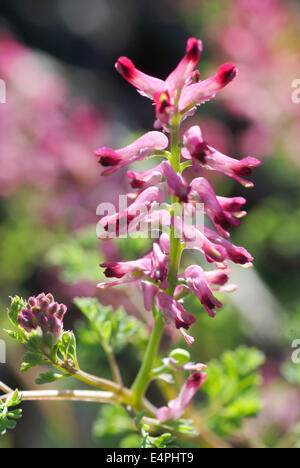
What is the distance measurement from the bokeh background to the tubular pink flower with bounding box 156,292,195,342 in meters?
1.50

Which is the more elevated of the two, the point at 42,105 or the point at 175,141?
the point at 42,105

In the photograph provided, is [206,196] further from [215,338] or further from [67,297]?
[67,297]

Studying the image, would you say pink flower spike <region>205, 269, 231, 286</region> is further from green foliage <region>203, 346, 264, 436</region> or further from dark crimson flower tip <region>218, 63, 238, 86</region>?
green foliage <region>203, 346, 264, 436</region>

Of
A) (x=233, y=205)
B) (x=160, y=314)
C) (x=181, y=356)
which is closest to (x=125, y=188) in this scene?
(x=181, y=356)

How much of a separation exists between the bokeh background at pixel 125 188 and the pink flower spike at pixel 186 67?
6.00 ft

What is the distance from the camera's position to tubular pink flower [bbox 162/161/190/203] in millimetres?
1724

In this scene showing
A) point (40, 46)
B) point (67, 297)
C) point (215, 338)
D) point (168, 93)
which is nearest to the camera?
point (168, 93)

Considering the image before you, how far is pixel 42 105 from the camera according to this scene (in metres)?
5.79

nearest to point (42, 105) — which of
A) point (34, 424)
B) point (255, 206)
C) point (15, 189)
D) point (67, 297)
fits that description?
point (15, 189)

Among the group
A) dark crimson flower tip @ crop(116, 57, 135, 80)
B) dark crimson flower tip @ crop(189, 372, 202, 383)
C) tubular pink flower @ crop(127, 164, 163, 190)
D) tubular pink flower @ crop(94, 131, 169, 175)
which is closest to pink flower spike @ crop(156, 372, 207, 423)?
dark crimson flower tip @ crop(189, 372, 202, 383)

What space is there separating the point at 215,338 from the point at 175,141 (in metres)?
2.84

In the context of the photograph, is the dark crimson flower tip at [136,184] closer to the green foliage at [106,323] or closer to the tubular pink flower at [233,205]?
the tubular pink flower at [233,205]

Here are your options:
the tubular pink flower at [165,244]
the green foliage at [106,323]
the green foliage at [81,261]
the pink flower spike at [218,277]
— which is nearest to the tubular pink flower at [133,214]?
the tubular pink flower at [165,244]

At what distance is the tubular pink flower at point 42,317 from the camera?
197cm
